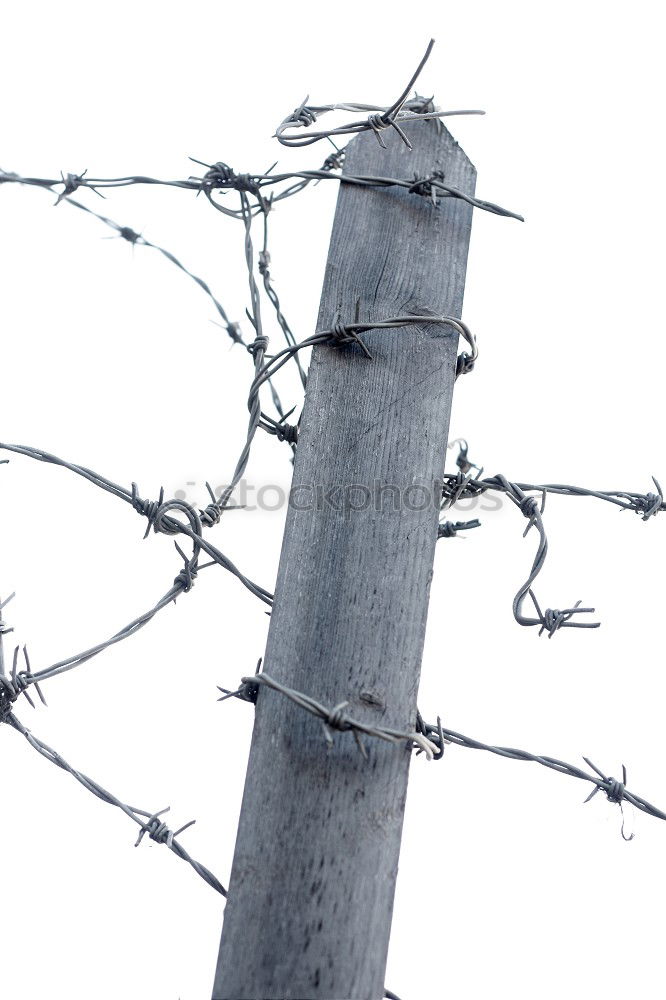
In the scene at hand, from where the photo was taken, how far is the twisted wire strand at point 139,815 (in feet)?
5.43

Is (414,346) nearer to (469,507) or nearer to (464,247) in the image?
(464,247)

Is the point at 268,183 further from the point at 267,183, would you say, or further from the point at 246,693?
the point at 246,693

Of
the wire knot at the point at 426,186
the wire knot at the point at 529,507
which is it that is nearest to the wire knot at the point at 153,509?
the wire knot at the point at 529,507

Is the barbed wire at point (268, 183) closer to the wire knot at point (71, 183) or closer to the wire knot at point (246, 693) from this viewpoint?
the wire knot at point (71, 183)

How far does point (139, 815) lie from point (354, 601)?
21.4 inches

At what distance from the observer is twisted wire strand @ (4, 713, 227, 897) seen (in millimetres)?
1654

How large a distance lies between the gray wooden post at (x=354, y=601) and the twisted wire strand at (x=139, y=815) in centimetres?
13

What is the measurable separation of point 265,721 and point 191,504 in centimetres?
43

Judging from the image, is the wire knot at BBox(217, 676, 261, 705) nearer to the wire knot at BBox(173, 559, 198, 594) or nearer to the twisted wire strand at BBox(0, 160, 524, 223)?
the wire knot at BBox(173, 559, 198, 594)

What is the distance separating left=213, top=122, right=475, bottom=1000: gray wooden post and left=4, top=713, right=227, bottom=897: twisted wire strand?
5.0 inches

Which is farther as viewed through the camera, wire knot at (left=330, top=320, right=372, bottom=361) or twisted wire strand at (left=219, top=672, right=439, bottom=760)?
wire knot at (left=330, top=320, right=372, bottom=361)

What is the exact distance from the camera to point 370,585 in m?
1.63

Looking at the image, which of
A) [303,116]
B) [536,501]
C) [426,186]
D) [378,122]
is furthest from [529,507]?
[303,116]

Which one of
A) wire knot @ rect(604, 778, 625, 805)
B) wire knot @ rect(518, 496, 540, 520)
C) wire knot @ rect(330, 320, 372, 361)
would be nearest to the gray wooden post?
wire knot @ rect(330, 320, 372, 361)
